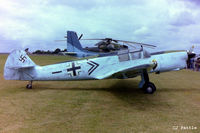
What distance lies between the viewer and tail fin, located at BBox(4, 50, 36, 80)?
7.16 meters

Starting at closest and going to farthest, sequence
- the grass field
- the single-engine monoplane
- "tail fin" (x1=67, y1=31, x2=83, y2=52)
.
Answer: the grass field < the single-engine monoplane < "tail fin" (x1=67, y1=31, x2=83, y2=52)

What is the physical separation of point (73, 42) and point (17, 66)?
8.93 meters

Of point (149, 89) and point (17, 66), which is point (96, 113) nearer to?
point (149, 89)

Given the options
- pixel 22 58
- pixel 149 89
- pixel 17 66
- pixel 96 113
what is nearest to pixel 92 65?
Answer: pixel 149 89

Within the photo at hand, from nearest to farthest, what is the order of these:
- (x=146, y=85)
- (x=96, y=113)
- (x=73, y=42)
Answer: (x=96, y=113), (x=146, y=85), (x=73, y=42)

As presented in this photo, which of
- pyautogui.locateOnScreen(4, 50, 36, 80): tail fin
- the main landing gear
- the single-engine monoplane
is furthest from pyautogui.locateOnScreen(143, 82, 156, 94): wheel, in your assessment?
pyautogui.locateOnScreen(4, 50, 36, 80): tail fin

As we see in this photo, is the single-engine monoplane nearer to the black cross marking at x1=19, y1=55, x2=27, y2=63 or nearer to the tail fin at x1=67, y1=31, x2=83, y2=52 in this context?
the black cross marking at x1=19, y1=55, x2=27, y2=63

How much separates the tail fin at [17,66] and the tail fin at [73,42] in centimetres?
834

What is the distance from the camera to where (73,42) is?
15.7 meters

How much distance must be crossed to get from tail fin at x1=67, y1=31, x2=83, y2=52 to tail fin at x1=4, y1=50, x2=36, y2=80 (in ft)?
27.4

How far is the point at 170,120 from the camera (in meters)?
4.02

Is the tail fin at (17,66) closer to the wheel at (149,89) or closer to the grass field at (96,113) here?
the grass field at (96,113)

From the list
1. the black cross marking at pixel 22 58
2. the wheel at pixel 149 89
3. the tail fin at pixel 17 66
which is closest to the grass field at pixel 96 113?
the wheel at pixel 149 89

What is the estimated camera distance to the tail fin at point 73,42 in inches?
611
